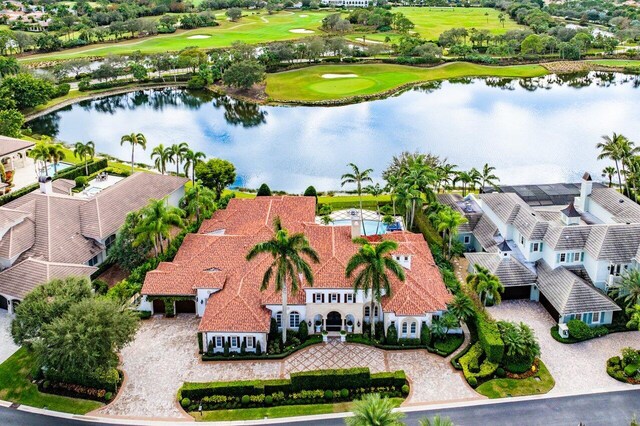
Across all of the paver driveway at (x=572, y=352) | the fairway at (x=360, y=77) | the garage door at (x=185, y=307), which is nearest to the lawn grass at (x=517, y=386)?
the paver driveway at (x=572, y=352)

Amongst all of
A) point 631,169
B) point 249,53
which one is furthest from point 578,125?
point 249,53

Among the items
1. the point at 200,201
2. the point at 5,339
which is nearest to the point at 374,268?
the point at 200,201

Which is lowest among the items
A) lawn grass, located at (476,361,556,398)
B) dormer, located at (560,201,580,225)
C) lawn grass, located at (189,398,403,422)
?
lawn grass, located at (189,398,403,422)

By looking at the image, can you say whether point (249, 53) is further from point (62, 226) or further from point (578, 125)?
point (62, 226)

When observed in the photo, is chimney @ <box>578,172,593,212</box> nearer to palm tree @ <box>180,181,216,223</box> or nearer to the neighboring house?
palm tree @ <box>180,181,216,223</box>

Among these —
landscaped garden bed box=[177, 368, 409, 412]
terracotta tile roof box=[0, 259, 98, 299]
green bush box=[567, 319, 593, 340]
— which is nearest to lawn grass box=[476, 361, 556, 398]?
green bush box=[567, 319, 593, 340]
